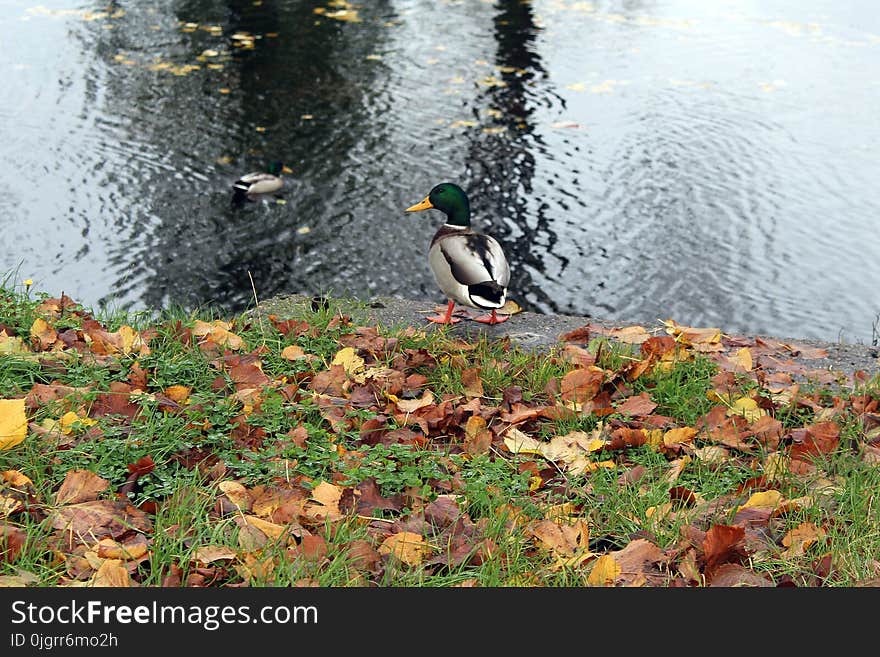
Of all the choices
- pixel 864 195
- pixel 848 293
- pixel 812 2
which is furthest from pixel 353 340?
pixel 812 2

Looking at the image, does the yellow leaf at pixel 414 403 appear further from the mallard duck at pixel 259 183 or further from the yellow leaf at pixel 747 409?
the mallard duck at pixel 259 183

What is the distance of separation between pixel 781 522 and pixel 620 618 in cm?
92

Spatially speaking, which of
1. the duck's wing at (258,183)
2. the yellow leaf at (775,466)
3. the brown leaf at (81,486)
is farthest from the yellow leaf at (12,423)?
the duck's wing at (258,183)

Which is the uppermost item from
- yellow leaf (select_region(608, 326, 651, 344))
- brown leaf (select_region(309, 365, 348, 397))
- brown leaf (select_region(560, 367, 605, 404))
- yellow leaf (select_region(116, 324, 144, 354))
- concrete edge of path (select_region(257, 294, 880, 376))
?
yellow leaf (select_region(116, 324, 144, 354))

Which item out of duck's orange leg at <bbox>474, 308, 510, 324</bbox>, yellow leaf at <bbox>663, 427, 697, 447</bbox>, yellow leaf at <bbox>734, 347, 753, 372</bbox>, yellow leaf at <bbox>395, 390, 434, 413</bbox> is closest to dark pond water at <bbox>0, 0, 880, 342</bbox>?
duck's orange leg at <bbox>474, 308, 510, 324</bbox>

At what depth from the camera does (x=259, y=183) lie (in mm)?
7953

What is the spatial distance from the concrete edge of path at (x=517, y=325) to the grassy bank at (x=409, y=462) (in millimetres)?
541

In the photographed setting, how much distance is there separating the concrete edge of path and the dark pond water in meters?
1.21

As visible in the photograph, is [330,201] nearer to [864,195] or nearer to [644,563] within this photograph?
[864,195]

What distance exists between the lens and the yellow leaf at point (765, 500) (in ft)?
9.55

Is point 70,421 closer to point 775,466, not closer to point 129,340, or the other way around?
point 129,340

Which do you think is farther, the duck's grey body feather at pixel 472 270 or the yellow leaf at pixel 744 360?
the duck's grey body feather at pixel 472 270

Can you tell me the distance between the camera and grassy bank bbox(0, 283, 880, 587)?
2.51m

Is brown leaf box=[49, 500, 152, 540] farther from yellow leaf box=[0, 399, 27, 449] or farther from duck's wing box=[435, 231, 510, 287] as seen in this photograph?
duck's wing box=[435, 231, 510, 287]
